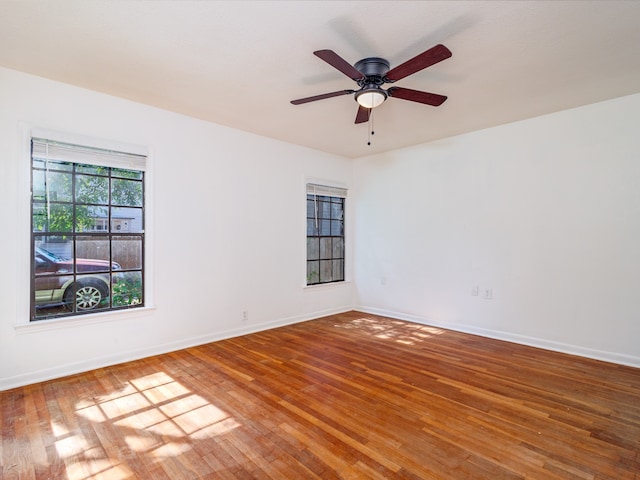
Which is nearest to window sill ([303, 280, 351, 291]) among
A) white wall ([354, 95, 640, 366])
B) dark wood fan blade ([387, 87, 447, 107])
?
white wall ([354, 95, 640, 366])

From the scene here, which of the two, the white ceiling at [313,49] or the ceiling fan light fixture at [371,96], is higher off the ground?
the white ceiling at [313,49]

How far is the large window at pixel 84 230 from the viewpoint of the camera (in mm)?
2965

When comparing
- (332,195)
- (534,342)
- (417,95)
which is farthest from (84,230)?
(534,342)

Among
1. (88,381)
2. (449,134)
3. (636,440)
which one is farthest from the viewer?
(449,134)

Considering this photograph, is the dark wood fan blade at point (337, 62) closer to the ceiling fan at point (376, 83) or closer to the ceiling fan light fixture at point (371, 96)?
the ceiling fan at point (376, 83)

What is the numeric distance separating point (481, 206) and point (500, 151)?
713 mm

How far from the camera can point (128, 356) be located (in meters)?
3.37

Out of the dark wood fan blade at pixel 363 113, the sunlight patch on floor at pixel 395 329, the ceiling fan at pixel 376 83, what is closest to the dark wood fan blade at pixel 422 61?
the ceiling fan at pixel 376 83

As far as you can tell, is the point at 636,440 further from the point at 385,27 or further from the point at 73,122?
the point at 73,122

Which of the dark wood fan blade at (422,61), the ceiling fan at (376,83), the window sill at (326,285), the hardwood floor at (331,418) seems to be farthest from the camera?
the window sill at (326,285)

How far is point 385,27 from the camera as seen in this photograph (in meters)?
2.20

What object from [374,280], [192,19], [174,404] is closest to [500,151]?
[374,280]

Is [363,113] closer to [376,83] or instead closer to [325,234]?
[376,83]

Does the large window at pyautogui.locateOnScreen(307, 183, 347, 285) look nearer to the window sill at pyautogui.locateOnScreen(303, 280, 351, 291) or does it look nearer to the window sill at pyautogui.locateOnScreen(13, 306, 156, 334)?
the window sill at pyautogui.locateOnScreen(303, 280, 351, 291)
